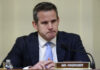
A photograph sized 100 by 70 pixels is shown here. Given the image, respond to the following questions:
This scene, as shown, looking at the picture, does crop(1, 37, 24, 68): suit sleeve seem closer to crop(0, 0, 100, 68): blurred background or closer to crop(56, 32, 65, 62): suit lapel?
crop(56, 32, 65, 62): suit lapel

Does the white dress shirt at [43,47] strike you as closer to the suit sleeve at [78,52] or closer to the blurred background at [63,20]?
the suit sleeve at [78,52]

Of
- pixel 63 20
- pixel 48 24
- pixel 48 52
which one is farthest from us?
pixel 63 20

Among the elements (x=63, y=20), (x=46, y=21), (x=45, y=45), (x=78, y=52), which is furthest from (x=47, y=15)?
(x=63, y=20)

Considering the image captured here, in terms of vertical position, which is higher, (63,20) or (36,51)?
(63,20)

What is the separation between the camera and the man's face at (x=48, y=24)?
7.55 feet

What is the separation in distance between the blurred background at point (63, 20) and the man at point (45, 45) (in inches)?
26.8

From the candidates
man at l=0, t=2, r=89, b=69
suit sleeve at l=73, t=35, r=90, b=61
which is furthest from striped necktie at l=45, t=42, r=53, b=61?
suit sleeve at l=73, t=35, r=90, b=61

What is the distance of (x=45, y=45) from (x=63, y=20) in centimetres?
83

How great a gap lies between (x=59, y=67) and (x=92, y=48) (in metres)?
1.56

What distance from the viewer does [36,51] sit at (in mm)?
2426

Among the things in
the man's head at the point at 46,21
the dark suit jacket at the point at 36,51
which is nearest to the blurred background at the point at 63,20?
the dark suit jacket at the point at 36,51

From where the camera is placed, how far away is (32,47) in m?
2.46

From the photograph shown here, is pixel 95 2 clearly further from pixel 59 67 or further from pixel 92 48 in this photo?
pixel 59 67

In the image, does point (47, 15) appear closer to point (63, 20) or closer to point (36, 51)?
point (36, 51)
